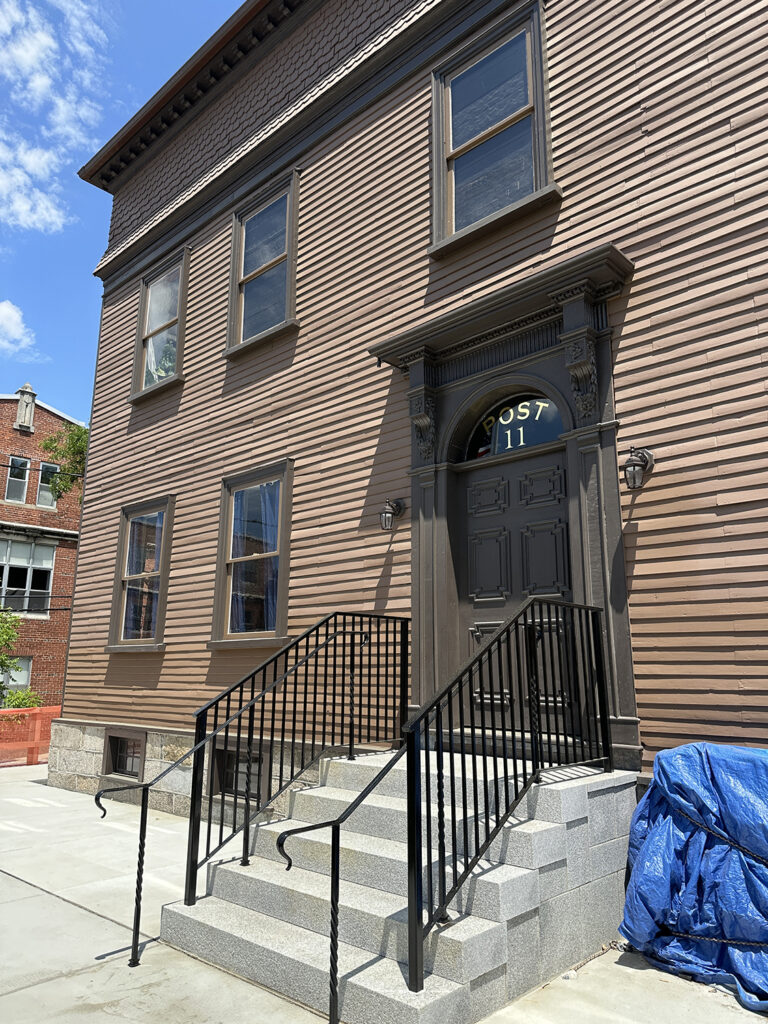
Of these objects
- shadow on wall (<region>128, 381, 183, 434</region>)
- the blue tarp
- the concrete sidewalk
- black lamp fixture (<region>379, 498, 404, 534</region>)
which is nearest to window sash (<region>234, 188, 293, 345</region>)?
shadow on wall (<region>128, 381, 183, 434</region>)

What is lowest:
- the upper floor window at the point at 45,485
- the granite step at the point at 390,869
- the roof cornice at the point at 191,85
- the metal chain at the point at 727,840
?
the granite step at the point at 390,869

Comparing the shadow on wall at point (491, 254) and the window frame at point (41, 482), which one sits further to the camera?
the window frame at point (41, 482)

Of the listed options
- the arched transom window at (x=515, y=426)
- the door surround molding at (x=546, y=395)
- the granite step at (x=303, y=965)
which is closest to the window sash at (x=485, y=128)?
the door surround molding at (x=546, y=395)

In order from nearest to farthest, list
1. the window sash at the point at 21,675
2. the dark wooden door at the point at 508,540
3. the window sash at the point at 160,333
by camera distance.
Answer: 1. the dark wooden door at the point at 508,540
2. the window sash at the point at 160,333
3. the window sash at the point at 21,675

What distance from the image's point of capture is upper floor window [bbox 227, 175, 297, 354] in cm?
859

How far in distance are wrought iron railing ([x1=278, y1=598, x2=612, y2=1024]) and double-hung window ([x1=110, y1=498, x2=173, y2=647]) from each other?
4.94 m

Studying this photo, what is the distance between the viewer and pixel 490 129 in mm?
6398

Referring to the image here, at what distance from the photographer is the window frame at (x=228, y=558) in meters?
7.45

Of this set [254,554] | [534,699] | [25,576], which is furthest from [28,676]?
[534,699]

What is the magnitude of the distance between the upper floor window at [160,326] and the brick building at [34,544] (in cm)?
1461

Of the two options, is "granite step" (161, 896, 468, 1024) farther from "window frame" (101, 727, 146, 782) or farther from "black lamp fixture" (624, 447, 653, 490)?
"window frame" (101, 727, 146, 782)

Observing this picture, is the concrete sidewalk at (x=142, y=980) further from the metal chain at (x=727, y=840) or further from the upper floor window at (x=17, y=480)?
the upper floor window at (x=17, y=480)

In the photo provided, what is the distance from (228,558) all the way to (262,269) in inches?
140

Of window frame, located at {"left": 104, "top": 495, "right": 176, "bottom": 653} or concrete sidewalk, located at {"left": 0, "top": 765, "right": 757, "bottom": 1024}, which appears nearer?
concrete sidewalk, located at {"left": 0, "top": 765, "right": 757, "bottom": 1024}
